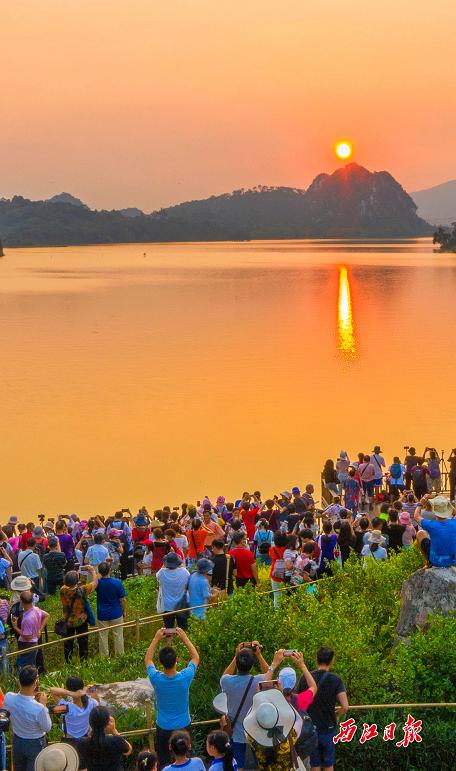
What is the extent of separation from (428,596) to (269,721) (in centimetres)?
387

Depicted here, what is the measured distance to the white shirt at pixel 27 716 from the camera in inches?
274

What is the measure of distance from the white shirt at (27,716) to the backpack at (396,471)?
12709 millimetres

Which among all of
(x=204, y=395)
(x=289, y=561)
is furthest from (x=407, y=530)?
(x=204, y=395)

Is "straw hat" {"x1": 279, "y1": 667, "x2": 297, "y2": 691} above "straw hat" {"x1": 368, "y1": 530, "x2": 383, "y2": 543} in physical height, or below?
above

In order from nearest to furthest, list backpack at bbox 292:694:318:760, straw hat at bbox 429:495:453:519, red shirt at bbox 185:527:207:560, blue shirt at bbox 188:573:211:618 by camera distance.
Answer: backpack at bbox 292:694:318:760 < straw hat at bbox 429:495:453:519 < blue shirt at bbox 188:573:211:618 < red shirt at bbox 185:527:207:560

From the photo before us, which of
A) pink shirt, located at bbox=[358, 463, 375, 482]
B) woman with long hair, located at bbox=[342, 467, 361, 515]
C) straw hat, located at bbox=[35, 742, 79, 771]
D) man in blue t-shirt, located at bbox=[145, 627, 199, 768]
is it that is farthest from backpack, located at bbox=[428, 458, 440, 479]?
straw hat, located at bbox=[35, 742, 79, 771]

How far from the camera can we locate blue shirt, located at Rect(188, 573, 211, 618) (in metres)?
10.2

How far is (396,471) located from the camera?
62.0 feet

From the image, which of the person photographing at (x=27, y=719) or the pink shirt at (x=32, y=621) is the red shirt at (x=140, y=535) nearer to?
the pink shirt at (x=32, y=621)

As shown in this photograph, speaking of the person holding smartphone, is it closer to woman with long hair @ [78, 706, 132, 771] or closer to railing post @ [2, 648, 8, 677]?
woman with long hair @ [78, 706, 132, 771]

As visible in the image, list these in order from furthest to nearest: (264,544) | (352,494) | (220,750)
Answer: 1. (352,494)
2. (264,544)
3. (220,750)

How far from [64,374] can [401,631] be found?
40732 millimetres

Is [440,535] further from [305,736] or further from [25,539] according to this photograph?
[25,539]

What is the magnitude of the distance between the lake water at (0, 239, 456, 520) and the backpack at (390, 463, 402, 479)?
9366mm
